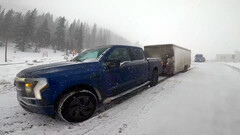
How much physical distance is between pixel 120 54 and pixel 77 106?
6.29 ft

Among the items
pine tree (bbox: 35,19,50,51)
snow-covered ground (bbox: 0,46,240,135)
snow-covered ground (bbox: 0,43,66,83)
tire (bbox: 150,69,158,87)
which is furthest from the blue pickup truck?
pine tree (bbox: 35,19,50,51)

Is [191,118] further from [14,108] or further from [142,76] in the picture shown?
[14,108]

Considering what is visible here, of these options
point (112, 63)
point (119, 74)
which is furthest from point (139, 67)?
point (112, 63)

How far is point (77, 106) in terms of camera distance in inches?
82.3

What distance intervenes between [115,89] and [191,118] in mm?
1858

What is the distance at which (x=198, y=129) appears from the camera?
182 cm

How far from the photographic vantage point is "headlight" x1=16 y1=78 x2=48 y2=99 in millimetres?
1801

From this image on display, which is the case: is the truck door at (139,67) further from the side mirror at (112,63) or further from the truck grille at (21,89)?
the truck grille at (21,89)

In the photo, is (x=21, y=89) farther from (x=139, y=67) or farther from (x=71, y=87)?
(x=139, y=67)

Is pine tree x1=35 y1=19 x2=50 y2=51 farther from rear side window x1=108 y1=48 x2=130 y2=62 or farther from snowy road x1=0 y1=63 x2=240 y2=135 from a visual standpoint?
rear side window x1=108 y1=48 x2=130 y2=62

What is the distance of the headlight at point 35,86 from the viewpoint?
1801 mm

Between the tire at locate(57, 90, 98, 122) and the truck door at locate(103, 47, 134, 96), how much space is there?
0.56m

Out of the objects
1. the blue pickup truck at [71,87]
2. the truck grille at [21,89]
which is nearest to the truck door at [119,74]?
the blue pickup truck at [71,87]

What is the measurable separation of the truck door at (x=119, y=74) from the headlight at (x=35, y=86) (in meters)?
1.24
